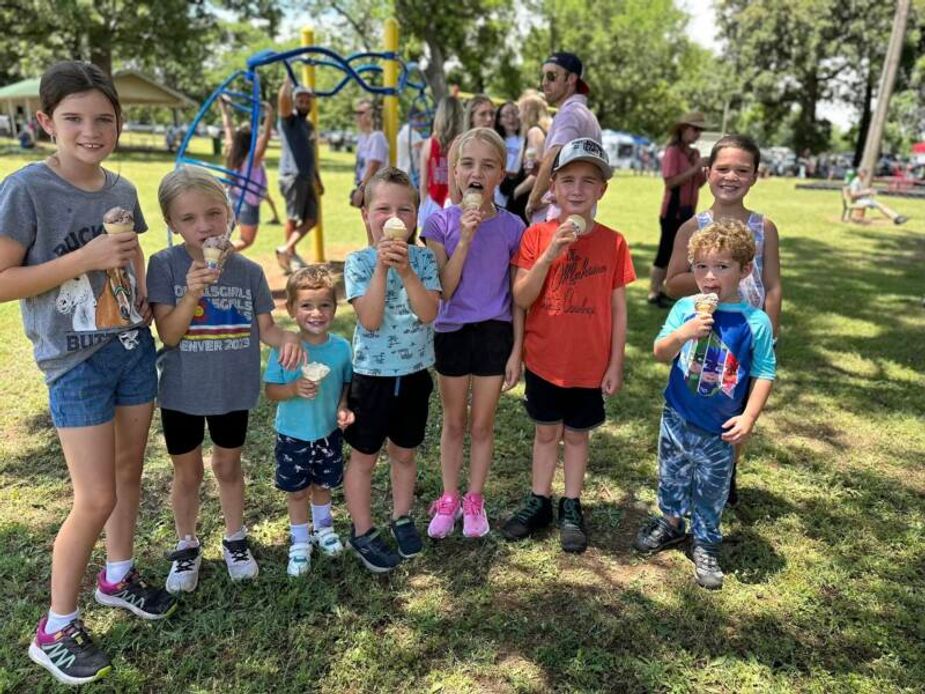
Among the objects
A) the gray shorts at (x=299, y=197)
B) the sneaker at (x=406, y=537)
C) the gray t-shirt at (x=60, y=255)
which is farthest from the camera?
the gray shorts at (x=299, y=197)

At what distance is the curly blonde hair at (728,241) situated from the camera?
259 centimetres

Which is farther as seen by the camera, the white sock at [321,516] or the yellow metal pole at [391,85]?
the yellow metal pole at [391,85]

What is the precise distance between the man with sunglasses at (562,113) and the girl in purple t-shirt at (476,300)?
52.4 inches

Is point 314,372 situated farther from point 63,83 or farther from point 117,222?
point 63,83

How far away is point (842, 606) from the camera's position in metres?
2.76

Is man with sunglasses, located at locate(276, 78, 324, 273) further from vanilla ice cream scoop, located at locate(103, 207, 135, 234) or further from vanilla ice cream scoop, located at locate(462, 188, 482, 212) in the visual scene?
vanilla ice cream scoop, located at locate(103, 207, 135, 234)

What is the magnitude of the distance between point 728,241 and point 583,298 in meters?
0.63

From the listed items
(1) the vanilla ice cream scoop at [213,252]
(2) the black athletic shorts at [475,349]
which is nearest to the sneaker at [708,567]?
(2) the black athletic shorts at [475,349]

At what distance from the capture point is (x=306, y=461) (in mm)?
2814

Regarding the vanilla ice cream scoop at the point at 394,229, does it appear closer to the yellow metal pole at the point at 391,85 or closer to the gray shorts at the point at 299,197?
the gray shorts at the point at 299,197

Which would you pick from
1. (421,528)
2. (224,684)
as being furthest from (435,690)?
(421,528)

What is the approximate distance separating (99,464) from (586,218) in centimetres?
214

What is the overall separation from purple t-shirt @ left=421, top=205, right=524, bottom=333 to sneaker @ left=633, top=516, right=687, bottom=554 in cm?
126

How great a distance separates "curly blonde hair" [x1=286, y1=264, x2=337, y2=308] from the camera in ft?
8.79
